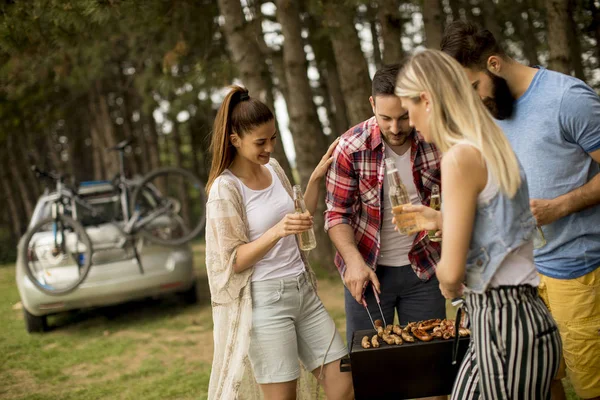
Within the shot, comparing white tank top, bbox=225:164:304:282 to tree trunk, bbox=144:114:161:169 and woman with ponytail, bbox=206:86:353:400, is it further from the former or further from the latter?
tree trunk, bbox=144:114:161:169

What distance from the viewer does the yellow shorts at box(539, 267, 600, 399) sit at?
3.14 metres

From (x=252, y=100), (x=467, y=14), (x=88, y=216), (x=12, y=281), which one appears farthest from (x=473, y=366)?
(x=467, y=14)

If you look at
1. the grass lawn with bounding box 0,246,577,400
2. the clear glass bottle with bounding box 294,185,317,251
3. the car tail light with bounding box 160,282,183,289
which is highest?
the clear glass bottle with bounding box 294,185,317,251

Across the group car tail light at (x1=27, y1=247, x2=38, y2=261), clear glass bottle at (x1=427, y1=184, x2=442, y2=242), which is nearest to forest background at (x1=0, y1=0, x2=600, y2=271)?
clear glass bottle at (x1=427, y1=184, x2=442, y2=242)

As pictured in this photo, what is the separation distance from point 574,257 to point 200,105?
13.6 m

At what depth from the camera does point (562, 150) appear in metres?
3.07

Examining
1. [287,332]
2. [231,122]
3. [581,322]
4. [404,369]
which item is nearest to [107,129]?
[231,122]

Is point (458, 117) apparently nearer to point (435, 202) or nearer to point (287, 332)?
point (435, 202)

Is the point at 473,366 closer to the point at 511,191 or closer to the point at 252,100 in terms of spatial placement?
Answer: the point at 511,191

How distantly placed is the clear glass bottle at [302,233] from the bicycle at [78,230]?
5100 millimetres

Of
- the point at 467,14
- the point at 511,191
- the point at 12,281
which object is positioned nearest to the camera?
the point at 511,191

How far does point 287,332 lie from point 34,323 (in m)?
6.16

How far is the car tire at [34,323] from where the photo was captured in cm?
849

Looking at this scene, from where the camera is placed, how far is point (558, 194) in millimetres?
3117
